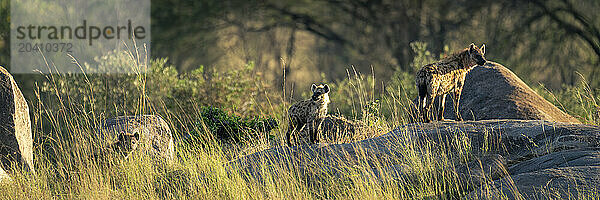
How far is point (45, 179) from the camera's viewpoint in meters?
5.24

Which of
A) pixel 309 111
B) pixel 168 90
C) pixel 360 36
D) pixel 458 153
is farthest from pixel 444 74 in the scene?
pixel 360 36

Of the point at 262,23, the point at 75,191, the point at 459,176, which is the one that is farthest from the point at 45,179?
the point at 262,23

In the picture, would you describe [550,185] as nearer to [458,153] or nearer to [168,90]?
[458,153]

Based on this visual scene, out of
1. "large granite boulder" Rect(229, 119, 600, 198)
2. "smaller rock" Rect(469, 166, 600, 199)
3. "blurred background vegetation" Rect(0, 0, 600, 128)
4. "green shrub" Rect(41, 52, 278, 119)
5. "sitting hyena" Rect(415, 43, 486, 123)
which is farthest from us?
"blurred background vegetation" Rect(0, 0, 600, 128)

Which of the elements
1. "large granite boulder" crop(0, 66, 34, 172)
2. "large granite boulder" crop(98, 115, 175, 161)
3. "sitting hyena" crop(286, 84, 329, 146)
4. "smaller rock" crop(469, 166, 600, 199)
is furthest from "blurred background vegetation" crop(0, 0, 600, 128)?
"smaller rock" crop(469, 166, 600, 199)

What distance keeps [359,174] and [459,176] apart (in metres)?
0.67

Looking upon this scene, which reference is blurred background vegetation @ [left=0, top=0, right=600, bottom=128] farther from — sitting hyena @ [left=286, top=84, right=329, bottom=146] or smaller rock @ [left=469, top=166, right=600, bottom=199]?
smaller rock @ [left=469, top=166, right=600, bottom=199]

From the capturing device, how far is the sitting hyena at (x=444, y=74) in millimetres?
5309

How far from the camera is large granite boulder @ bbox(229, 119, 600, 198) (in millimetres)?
4453

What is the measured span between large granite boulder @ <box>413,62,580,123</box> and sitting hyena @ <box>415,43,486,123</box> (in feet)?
3.00

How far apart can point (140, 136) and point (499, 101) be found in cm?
352

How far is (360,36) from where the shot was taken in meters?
15.0

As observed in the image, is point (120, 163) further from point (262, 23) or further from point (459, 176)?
point (262, 23)

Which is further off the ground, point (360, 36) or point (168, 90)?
point (360, 36)
